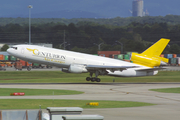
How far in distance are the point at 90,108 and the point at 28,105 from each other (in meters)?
4.87

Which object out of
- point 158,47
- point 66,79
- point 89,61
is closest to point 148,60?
point 158,47

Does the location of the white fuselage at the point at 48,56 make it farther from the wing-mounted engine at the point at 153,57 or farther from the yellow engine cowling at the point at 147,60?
the wing-mounted engine at the point at 153,57

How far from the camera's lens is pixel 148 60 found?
5025 cm

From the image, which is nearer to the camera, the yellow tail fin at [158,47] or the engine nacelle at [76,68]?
the engine nacelle at [76,68]

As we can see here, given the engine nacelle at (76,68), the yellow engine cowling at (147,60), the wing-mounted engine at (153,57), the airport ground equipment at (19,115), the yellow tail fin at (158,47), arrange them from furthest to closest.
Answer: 1. the yellow engine cowling at (147,60)
2. the wing-mounted engine at (153,57)
3. the yellow tail fin at (158,47)
4. the engine nacelle at (76,68)
5. the airport ground equipment at (19,115)

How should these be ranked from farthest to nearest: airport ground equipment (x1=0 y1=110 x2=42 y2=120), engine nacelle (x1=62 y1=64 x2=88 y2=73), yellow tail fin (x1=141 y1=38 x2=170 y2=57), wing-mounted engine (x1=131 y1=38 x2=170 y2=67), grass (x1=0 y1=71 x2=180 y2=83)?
grass (x1=0 y1=71 x2=180 y2=83), wing-mounted engine (x1=131 y1=38 x2=170 y2=67), yellow tail fin (x1=141 y1=38 x2=170 y2=57), engine nacelle (x1=62 y1=64 x2=88 y2=73), airport ground equipment (x1=0 y1=110 x2=42 y2=120)

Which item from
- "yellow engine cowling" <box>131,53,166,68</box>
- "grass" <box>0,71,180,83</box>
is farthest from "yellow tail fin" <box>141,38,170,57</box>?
"grass" <box>0,71,180,83</box>

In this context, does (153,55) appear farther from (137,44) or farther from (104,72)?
(137,44)

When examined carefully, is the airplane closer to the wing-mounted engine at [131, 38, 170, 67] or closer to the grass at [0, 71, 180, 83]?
the wing-mounted engine at [131, 38, 170, 67]

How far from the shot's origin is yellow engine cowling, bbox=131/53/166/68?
49969mm

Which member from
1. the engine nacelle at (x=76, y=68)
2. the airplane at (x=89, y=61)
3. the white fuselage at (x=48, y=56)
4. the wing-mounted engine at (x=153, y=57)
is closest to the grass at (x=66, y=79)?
the airplane at (x=89, y=61)

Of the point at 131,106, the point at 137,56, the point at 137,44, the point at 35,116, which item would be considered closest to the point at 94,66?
the point at 137,56

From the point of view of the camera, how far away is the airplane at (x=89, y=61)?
4681 cm

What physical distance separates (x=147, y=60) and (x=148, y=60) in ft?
0.54
